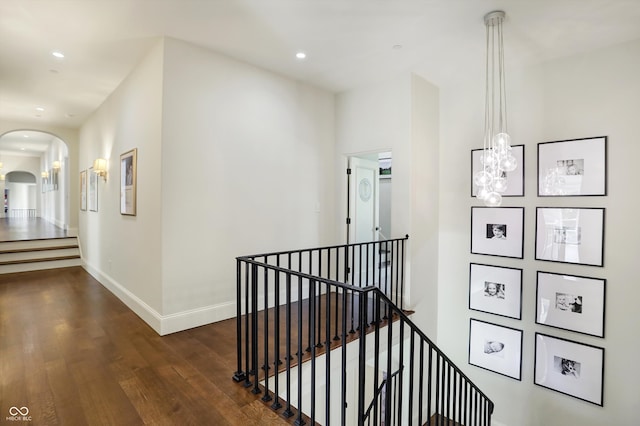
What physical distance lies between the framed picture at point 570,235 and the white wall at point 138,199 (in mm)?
4646

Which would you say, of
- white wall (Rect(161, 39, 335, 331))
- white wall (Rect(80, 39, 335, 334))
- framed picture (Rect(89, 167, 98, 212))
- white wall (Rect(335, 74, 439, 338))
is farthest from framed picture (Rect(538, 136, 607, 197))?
framed picture (Rect(89, 167, 98, 212))

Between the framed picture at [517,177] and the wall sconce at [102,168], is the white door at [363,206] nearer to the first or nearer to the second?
the framed picture at [517,177]

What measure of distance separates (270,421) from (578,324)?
12.7ft

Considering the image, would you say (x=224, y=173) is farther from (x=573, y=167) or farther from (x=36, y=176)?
(x=36, y=176)

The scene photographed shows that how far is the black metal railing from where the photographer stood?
1.81 m

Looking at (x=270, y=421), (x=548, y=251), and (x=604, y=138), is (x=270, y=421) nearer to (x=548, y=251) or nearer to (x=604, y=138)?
→ (x=548, y=251)

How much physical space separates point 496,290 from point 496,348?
814 mm

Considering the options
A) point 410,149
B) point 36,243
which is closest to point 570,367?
point 410,149

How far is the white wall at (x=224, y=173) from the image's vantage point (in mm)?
3422

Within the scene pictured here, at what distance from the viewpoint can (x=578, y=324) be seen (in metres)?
3.75

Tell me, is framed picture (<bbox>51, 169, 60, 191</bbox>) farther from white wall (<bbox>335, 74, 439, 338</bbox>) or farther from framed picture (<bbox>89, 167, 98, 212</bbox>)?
white wall (<bbox>335, 74, 439, 338</bbox>)

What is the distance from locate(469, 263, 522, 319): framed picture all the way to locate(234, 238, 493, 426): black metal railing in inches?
45.2

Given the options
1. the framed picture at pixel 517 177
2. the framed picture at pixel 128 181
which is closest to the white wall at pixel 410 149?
the framed picture at pixel 517 177

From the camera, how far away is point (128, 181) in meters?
4.18
